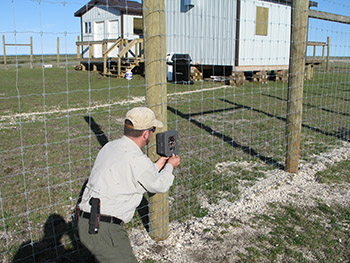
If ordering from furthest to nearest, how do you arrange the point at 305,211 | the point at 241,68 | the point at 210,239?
the point at 241,68
the point at 305,211
the point at 210,239

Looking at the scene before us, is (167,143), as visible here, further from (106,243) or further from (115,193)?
(106,243)

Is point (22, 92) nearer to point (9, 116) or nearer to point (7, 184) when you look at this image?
point (9, 116)

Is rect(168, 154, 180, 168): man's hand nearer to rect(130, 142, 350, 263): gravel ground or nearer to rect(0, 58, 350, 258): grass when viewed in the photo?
rect(0, 58, 350, 258): grass

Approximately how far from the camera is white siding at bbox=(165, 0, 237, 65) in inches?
654

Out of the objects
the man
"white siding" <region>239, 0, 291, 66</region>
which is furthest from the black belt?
"white siding" <region>239, 0, 291, 66</region>

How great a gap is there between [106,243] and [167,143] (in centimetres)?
94

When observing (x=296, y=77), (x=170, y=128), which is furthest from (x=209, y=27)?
(x=296, y=77)

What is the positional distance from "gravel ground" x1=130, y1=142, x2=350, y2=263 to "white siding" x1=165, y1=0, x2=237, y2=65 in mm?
11418

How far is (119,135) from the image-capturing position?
292 inches

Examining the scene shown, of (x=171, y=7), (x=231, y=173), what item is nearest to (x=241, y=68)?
(x=171, y=7)

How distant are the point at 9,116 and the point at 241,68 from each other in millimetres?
11041

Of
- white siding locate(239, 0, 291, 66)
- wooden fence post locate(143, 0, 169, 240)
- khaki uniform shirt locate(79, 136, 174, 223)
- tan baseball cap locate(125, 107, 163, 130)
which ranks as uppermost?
white siding locate(239, 0, 291, 66)

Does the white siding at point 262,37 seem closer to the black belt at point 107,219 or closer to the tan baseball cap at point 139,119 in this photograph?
the tan baseball cap at point 139,119

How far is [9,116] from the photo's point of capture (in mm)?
9172
